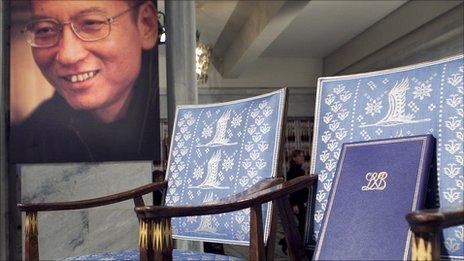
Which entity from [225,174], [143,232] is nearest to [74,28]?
[225,174]

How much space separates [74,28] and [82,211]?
110 centimetres

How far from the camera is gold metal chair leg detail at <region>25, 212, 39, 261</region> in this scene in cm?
190

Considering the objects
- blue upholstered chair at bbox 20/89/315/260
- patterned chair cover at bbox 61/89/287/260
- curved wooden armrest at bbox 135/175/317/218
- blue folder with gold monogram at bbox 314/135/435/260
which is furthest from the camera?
patterned chair cover at bbox 61/89/287/260

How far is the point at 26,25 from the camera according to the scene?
3363 millimetres

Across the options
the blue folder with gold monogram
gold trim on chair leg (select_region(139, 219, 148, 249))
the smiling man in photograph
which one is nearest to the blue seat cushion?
the blue folder with gold monogram

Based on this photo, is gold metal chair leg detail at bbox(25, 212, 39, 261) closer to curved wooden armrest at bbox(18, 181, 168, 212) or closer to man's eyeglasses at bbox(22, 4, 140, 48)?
curved wooden armrest at bbox(18, 181, 168, 212)

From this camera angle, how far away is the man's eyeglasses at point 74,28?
11.1ft

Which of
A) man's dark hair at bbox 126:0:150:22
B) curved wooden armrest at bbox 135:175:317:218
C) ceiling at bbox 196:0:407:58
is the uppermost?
ceiling at bbox 196:0:407:58

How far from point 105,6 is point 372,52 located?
21.3 feet

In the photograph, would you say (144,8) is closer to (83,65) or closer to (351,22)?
(83,65)

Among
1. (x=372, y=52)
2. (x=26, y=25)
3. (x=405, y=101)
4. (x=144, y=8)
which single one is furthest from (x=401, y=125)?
(x=372, y=52)

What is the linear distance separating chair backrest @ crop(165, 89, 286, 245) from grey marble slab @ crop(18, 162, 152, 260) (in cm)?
119

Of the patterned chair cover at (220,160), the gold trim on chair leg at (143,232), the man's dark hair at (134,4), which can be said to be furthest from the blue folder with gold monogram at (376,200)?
the man's dark hair at (134,4)

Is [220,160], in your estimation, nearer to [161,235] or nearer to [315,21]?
[161,235]
